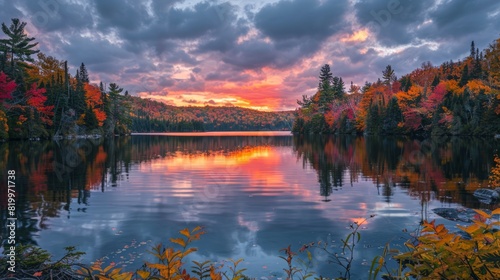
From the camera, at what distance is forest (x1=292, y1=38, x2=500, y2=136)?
6397 cm

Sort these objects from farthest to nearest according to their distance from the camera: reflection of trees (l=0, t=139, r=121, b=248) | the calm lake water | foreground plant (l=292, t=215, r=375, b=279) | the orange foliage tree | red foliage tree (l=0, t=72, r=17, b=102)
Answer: the orange foliage tree, red foliage tree (l=0, t=72, r=17, b=102), reflection of trees (l=0, t=139, r=121, b=248), the calm lake water, foreground plant (l=292, t=215, r=375, b=279)

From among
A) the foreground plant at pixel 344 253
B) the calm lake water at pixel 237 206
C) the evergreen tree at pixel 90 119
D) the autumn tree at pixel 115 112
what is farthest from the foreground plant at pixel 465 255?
the autumn tree at pixel 115 112

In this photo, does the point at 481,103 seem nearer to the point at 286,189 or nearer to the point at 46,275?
the point at 286,189

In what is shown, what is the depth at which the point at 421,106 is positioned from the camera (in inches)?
3100

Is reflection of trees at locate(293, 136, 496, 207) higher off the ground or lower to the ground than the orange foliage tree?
lower

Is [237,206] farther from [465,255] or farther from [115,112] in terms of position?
[115,112]

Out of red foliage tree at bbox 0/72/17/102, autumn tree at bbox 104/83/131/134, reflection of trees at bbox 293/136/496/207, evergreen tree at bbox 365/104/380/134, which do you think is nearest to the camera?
reflection of trees at bbox 293/136/496/207

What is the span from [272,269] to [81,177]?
1875 centimetres

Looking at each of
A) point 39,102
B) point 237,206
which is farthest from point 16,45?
point 237,206

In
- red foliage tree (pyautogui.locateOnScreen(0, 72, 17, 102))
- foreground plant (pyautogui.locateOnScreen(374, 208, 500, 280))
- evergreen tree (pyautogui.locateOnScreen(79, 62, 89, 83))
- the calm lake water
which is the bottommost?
the calm lake water

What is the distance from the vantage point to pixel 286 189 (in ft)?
63.0

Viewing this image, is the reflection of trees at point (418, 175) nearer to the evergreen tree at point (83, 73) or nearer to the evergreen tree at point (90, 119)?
the evergreen tree at point (90, 119)

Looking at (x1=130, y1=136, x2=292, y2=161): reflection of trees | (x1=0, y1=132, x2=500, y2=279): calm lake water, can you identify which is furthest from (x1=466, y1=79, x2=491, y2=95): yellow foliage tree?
(x1=0, y1=132, x2=500, y2=279): calm lake water

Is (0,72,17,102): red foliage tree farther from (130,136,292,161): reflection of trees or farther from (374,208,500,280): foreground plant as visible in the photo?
(374,208,500,280): foreground plant
